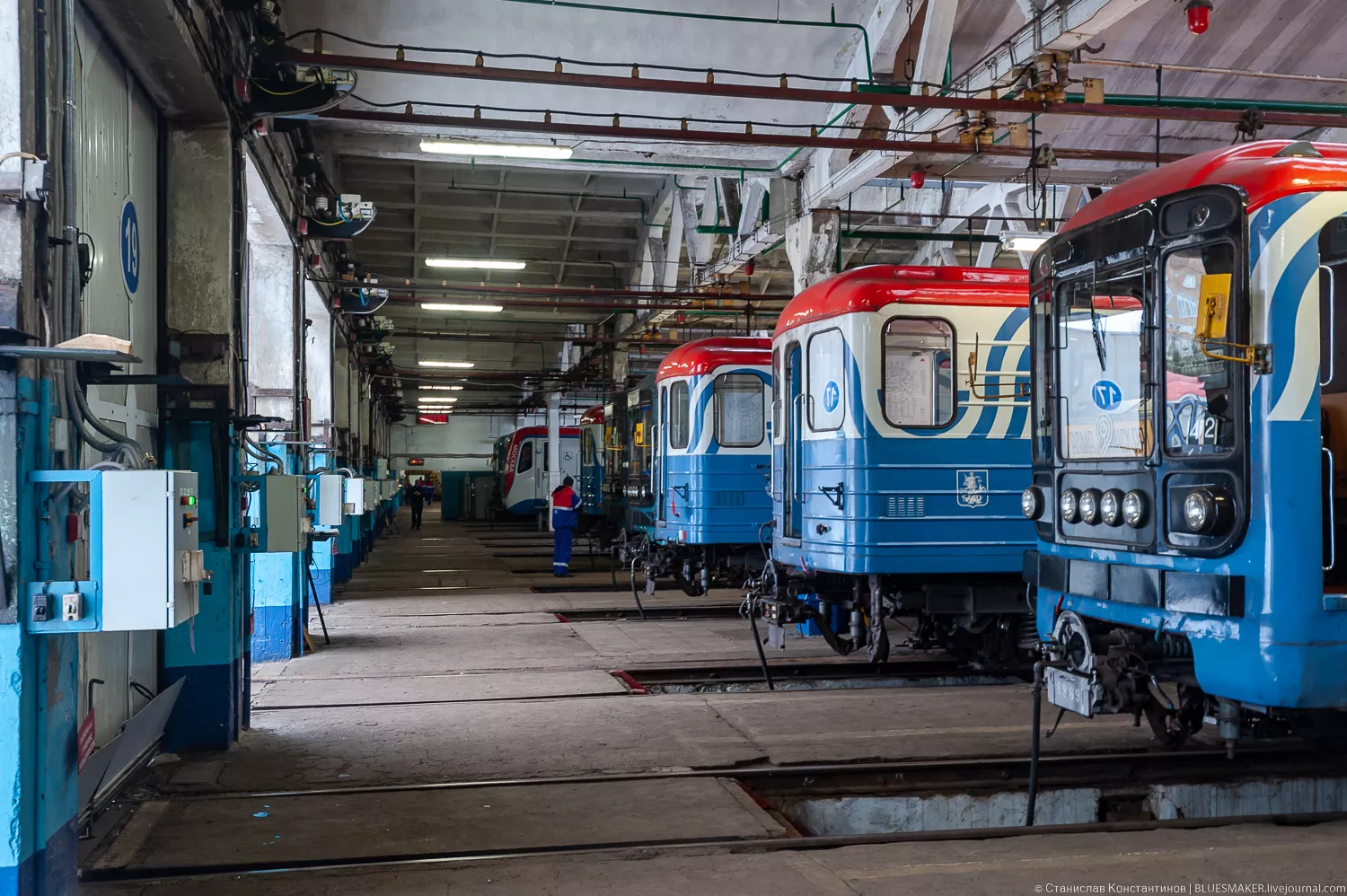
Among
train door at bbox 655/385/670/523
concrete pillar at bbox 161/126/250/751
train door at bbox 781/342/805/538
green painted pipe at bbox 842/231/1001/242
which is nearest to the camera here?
concrete pillar at bbox 161/126/250/751

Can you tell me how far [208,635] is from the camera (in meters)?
7.31

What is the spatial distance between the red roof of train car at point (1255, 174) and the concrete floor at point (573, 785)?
293 centimetres

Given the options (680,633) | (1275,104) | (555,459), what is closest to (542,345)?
(555,459)

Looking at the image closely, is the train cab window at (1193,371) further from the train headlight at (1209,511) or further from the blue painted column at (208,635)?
the blue painted column at (208,635)

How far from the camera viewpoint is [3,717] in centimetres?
388

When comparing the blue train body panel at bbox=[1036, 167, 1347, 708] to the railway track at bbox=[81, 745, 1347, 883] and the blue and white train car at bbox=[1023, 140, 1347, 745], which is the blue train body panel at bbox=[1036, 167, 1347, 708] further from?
the railway track at bbox=[81, 745, 1347, 883]

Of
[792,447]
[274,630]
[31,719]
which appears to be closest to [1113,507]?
[792,447]

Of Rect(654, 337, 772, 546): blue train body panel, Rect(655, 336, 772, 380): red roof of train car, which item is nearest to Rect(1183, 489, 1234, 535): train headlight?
Rect(654, 337, 772, 546): blue train body panel

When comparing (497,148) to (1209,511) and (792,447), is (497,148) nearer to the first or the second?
(792,447)

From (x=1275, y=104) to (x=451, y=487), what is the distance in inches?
1440

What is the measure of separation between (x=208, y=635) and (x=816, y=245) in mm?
9286

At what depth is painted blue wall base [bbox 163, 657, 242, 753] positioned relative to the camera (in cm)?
723

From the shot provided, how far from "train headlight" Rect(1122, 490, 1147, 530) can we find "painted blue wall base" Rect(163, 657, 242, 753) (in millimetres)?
5461

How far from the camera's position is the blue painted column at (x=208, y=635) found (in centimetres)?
712
